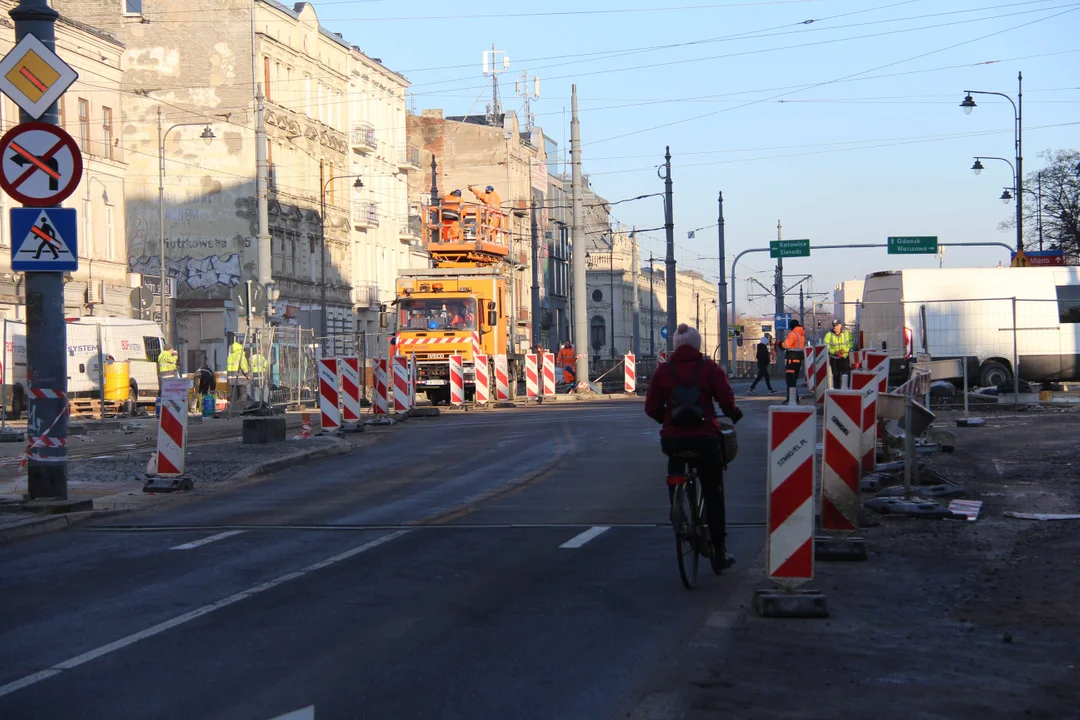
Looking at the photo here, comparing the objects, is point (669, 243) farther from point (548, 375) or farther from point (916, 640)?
point (916, 640)

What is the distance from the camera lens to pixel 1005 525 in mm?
11711

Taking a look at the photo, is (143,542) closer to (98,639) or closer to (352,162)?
(98,639)

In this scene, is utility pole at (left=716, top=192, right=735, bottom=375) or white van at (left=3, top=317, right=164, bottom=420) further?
utility pole at (left=716, top=192, right=735, bottom=375)

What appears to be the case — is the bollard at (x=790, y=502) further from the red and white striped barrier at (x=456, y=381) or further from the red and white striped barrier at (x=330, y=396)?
the red and white striped barrier at (x=456, y=381)

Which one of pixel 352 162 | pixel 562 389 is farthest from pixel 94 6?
pixel 562 389

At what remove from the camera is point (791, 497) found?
815cm

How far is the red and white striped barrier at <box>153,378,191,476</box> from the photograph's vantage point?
616 inches

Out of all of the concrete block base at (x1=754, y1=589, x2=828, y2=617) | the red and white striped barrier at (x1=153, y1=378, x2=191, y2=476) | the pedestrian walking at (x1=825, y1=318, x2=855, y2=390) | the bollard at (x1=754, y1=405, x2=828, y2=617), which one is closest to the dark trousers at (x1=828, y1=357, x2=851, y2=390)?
the pedestrian walking at (x1=825, y1=318, x2=855, y2=390)

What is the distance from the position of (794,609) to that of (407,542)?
169 inches

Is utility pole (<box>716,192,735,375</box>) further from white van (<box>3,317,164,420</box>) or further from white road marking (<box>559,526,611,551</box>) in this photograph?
white road marking (<box>559,526,611,551</box>)

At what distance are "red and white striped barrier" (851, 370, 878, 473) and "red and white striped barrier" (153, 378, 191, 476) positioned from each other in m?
7.60

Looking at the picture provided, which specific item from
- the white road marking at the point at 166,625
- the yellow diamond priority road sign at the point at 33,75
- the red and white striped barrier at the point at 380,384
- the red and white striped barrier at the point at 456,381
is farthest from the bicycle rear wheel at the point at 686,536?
the red and white striped barrier at the point at 456,381

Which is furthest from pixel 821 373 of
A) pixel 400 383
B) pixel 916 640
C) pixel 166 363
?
pixel 916 640

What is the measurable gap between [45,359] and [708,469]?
7.11 m
